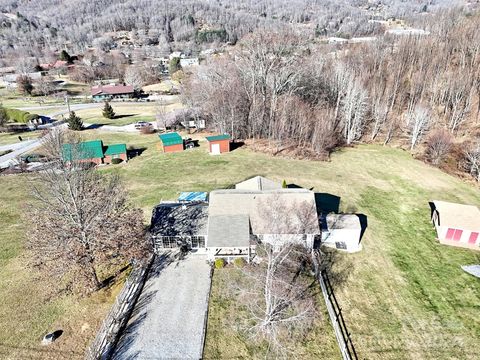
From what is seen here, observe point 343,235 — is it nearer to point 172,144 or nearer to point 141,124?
point 172,144

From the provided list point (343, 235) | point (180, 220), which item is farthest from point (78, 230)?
point (343, 235)

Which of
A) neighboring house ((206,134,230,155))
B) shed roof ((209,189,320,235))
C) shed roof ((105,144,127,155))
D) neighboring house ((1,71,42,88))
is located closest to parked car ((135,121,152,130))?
shed roof ((105,144,127,155))


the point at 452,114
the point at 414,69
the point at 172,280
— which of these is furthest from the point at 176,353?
the point at 414,69

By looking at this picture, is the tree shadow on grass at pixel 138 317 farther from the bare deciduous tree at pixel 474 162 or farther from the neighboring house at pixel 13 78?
the neighboring house at pixel 13 78

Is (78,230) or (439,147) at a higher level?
(78,230)

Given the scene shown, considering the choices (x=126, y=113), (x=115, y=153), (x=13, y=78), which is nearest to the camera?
(x=115, y=153)

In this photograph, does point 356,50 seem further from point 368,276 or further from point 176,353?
point 176,353

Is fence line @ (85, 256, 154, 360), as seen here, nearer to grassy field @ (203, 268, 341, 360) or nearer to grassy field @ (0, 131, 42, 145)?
grassy field @ (203, 268, 341, 360)
